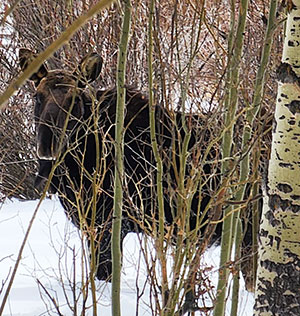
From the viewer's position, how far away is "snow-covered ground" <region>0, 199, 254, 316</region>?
5289 mm

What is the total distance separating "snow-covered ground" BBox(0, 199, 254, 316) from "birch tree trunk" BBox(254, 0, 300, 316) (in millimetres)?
1457

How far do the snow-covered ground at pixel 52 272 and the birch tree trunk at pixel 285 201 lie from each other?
146 cm

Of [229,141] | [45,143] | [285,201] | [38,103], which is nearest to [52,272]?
[45,143]

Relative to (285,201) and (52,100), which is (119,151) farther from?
(52,100)

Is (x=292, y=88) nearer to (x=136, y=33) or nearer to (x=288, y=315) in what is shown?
(x=288, y=315)

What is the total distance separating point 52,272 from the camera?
6.59m

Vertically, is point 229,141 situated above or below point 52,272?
above

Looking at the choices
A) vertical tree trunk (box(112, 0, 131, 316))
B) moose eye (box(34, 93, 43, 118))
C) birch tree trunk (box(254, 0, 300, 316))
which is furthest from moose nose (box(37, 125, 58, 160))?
birch tree trunk (box(254, 0, 300, 316))

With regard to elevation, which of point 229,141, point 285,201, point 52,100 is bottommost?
point 285,201

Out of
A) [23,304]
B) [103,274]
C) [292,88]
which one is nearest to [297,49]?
[292,88]

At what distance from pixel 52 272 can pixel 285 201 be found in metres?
4.33

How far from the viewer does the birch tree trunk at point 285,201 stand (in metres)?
2.57

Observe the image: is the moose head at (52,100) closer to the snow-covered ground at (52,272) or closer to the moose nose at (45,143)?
the moose nose at (45,143)

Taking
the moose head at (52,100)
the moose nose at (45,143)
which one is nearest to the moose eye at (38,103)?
the moose head at (52,100)
